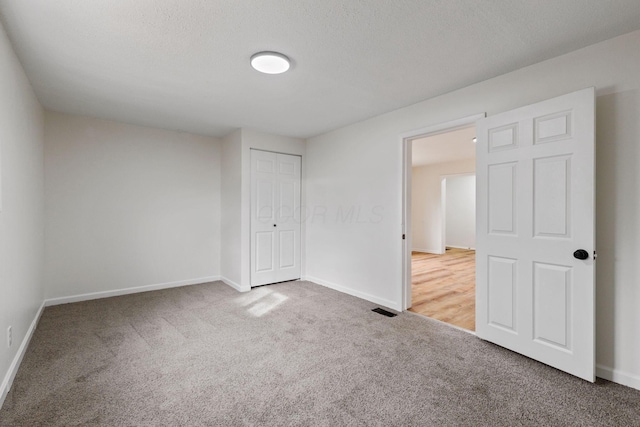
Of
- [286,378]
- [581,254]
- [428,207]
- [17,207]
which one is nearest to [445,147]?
[428,207]

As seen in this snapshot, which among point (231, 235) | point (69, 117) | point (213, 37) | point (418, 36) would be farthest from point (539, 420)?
point (69, 117)

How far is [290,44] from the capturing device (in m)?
2.11

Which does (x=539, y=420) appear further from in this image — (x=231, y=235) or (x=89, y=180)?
(x=89, y=180)

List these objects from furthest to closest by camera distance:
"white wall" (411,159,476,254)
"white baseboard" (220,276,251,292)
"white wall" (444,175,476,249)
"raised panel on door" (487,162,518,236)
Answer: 1. "white wall" (444,175,476,249)
2. "white wall" (411,159,476,254)
3. "white baseboard" (220,276,251,292)
4. "raised panel on door" (487,162,518,236)

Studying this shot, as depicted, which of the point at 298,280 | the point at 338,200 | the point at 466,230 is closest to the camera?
the point at 338,200

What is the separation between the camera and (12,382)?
6.53 ft

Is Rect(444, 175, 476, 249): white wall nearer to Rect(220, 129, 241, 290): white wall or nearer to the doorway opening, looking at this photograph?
the doorway opening

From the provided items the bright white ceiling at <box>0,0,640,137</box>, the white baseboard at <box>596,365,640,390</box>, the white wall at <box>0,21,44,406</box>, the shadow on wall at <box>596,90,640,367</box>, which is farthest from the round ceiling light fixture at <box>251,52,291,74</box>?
the white baseboard at <box>596,365,640,390</box>

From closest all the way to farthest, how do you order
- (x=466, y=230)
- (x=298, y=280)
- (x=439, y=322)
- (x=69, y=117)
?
1. (x=439, y=322)
2. (x=69, y=117)
3. (x=298, y=280)
4. (x=466, y=230)

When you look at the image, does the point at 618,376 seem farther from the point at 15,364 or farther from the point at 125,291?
the point at 125,291

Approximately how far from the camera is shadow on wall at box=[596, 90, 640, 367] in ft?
6.50

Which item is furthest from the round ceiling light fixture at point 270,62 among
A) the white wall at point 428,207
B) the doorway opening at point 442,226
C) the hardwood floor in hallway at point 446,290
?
the white wall at point 428,207

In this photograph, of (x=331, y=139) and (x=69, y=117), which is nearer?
(x=69, y=117)

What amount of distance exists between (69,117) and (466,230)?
975cm
